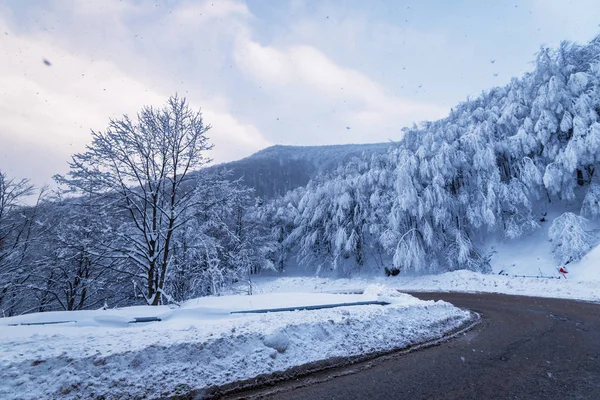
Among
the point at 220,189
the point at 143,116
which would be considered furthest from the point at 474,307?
the point at 143,116

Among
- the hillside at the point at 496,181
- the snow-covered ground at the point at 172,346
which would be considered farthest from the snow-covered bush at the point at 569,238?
the snow-covered ground at the point at 172,346

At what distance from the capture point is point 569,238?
52.7 ft

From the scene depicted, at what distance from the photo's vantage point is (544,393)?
3537 millimetres

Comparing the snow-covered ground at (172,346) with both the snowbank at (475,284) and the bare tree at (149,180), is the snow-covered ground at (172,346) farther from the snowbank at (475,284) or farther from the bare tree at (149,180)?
the snowbank at (475,284)

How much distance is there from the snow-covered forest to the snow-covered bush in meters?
0.08

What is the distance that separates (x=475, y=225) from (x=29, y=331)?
2320cm

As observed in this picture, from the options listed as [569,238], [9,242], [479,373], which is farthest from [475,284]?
[9,242]

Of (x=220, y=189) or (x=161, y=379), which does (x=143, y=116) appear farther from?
(x=161, y=379)

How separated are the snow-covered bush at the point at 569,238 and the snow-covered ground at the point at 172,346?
15259mm

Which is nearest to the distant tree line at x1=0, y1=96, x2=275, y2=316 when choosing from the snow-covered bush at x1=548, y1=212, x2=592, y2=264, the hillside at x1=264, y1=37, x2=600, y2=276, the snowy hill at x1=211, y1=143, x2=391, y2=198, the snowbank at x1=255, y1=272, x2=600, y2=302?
the snowbank at x1=255, y1=272, x2=600, y2=302

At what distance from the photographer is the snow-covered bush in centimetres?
1561

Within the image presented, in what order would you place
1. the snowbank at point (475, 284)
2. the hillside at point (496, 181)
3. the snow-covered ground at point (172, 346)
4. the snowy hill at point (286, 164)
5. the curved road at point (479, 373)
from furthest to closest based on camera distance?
the snowy hill at point (286, 164) → the hillside at point (496, 181) → the snowbank at point (475, 284) → the curved road at point (479, 373) → the snow-covered ground at point (172, 346)

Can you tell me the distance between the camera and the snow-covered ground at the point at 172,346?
321 cm

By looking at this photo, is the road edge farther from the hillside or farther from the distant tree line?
the hillside
